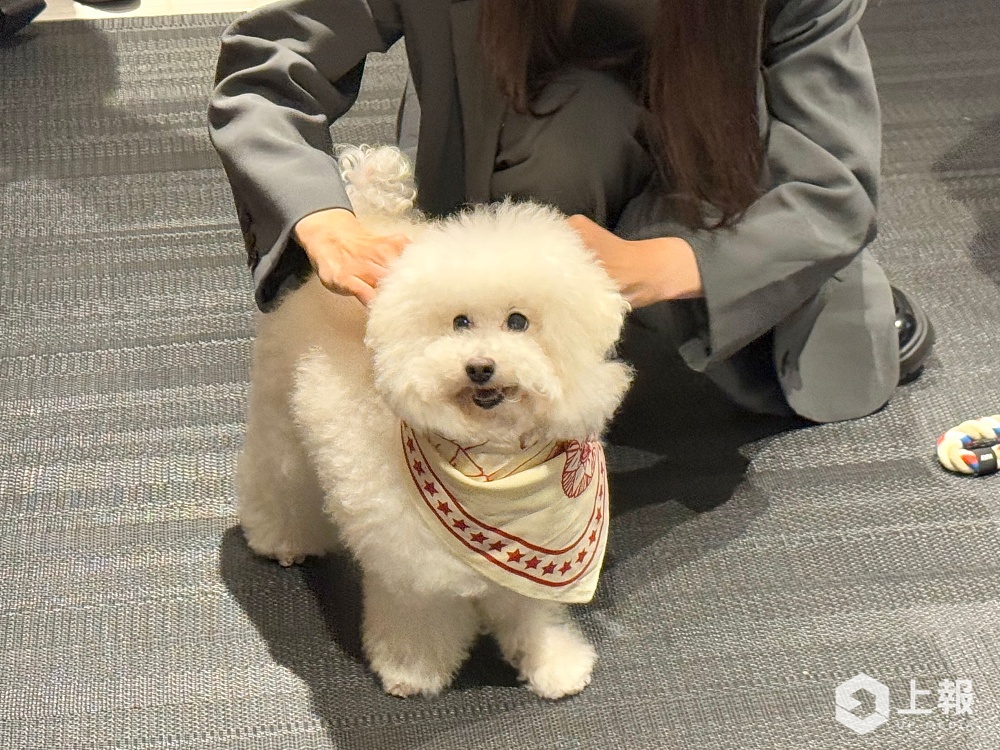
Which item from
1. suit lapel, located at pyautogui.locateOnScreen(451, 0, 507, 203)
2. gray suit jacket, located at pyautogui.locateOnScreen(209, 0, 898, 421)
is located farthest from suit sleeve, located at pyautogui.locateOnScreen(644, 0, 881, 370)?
suit lapel, located at pyautogui.locateOnScreen(451, 0, 507, 203)

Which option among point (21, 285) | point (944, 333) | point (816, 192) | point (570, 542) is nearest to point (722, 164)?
point (816, 192)

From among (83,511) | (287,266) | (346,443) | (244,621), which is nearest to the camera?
(346,443)

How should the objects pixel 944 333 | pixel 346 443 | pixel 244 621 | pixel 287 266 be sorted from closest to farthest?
pixel 346 443, pixel 287 266, pixel 244 621, pixel 944 333

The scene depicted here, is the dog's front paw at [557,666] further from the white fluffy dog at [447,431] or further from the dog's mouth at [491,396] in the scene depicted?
the dog's mouth at [491,396]

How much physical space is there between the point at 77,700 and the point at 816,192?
89 cm

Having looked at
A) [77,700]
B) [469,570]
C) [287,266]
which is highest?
[287,266]

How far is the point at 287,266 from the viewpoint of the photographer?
3.24 ft

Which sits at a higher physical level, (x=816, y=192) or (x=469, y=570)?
(x=816, y=192)

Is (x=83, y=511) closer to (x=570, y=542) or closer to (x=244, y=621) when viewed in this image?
(x=244, y=621)

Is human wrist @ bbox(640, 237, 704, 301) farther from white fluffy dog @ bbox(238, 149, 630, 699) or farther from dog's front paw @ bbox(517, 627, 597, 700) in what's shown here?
dog's front paw @ bbox(517, 627, 597, 700)

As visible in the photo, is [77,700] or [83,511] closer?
[77,700]

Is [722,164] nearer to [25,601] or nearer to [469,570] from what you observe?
[469,570]

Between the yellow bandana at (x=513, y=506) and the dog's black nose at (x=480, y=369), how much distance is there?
0.33 feet

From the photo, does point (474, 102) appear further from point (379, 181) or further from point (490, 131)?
point (379, 181)
